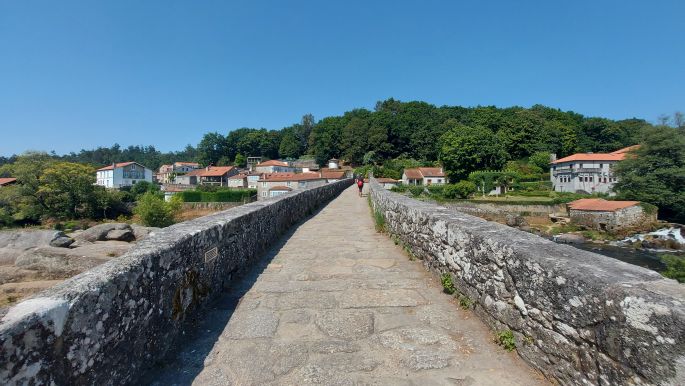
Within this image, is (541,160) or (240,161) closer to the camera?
(541,160)

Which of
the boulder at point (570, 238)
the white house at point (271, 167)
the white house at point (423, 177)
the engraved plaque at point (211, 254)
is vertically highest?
the white house at point (271, 167)

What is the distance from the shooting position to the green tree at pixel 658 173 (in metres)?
36.9

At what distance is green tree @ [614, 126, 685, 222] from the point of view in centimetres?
3690

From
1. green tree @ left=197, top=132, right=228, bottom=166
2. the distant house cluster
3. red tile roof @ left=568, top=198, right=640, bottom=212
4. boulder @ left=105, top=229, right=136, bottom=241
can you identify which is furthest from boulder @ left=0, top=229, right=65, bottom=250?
green tree @ left=197, top=132, right=228, bottom=166

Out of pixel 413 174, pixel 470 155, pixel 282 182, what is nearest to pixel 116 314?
pixel 282 182

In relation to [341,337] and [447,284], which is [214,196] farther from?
[341,337]

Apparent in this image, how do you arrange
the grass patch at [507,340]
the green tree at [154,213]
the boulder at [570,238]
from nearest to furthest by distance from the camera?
1. the grass patch at [507,340]
2. the boulder at [570,238]
3. the green tree at [154,213]

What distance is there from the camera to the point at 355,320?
3.37m

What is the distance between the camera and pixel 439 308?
11.9 ft

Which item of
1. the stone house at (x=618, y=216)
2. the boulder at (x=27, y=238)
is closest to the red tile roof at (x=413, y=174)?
the stone house at (x=618, y=216)

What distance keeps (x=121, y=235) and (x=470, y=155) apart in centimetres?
6466

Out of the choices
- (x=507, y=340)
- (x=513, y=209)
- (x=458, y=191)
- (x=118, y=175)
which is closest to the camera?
(x=507, y=340)

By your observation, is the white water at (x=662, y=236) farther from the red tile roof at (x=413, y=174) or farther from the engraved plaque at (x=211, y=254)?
the red tile roof at (x=413, y=174)

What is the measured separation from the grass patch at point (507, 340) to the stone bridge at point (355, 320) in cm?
4
